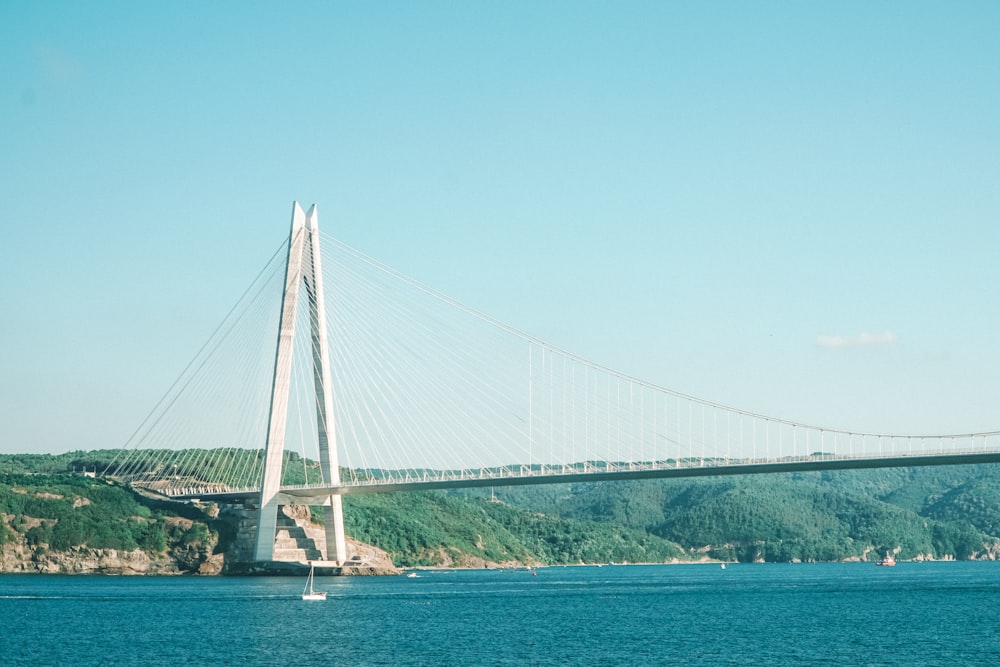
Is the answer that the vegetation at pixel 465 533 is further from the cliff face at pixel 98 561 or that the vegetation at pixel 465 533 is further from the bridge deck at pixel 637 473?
the bridge deck at pixel 637 473

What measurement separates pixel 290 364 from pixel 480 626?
105 ft

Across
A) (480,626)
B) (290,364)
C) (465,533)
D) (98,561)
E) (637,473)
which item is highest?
(290,364)

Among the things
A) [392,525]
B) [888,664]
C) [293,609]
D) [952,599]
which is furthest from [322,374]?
[392,525]

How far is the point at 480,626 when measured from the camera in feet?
171

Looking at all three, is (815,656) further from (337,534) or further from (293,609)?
(337,534)

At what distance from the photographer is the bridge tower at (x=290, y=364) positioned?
7919 centimetres

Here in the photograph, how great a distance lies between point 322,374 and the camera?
259 ft

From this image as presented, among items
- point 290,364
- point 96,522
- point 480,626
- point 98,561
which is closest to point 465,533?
point 96,522

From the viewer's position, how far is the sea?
135ft

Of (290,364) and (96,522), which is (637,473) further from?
(96,522)

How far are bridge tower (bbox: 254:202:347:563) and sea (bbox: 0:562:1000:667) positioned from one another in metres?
7.14

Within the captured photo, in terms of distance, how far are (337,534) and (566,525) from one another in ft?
355

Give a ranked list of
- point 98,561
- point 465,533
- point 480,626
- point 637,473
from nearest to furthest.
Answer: point 480,626, point 637,473, point 98,561, point 465,533

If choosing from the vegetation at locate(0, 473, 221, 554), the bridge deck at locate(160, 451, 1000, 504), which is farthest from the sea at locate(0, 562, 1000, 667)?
the vegetation at locate(0, 473, 221, 554)
